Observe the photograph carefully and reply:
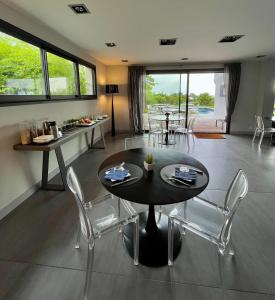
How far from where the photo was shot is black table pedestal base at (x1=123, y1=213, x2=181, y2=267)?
1656 mm

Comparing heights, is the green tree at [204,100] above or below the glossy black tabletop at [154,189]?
above

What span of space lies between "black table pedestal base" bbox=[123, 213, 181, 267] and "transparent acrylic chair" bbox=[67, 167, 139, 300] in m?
0.12

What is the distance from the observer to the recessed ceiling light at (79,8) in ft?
7.77

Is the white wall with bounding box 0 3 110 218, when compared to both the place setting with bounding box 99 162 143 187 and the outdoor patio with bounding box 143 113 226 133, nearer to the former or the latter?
the place setting with bounding box 99 162 143 187

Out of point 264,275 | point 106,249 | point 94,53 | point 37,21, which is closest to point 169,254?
point 106,249

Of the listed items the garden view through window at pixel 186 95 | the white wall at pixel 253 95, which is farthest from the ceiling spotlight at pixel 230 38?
the white wall at pixel 253 95

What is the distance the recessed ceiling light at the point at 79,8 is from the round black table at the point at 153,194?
190 centimetres

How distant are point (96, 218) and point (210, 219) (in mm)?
970

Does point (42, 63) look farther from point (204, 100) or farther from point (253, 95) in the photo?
point (253, 95)

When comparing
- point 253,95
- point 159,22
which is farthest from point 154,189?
point 253,95

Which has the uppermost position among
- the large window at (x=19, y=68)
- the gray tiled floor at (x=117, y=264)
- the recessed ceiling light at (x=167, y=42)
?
the recessed ceiling light at (x=167, y=42)

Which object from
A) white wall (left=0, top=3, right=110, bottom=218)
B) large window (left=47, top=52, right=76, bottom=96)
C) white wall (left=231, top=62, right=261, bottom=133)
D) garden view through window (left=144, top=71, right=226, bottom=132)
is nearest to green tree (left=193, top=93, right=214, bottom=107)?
garden view through window (left=144, top=71, right=226, bottom=132)

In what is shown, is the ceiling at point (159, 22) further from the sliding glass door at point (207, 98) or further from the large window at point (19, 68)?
the sliding glass door at point (207, 98)

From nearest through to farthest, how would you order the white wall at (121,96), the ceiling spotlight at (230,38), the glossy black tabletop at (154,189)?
the glossy black tabletop at (154,189) → the ceiling spotlight at (230,38) → the white wall at (121,96)
